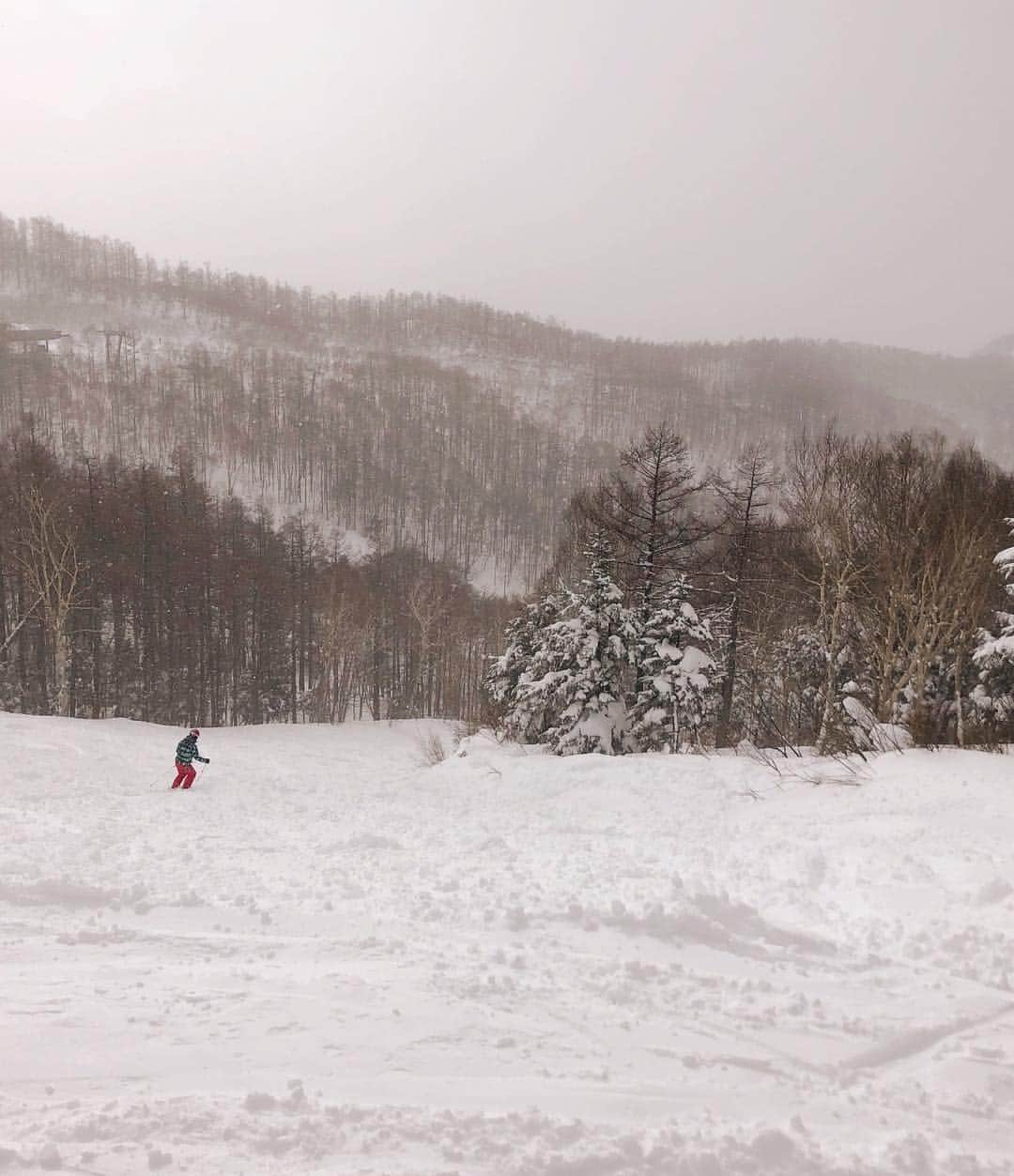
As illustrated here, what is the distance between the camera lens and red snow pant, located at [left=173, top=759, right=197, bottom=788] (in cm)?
1359

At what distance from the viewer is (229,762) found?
1877cm

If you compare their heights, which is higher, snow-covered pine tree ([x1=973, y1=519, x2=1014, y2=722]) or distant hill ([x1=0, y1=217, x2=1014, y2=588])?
distant hill ([x1=0, y1=217, x2=1014, y2=588])

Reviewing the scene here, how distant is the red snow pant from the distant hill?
7219 centimetres

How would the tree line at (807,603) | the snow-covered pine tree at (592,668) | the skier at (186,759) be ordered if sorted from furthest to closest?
1. the snow-covered pine tree at (592,668)
2. the tree line at (807,603)
3. the skier at (186,759)

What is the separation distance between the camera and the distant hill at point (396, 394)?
90938 millimetres

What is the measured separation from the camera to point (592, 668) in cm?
1689

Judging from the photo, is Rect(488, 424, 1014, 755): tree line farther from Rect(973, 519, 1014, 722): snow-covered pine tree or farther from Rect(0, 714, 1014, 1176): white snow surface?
Rect(0, 714, 1014, 1176): white snow surface

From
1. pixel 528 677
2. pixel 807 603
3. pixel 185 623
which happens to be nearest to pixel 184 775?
pixel 528 677

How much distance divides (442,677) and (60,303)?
443ft

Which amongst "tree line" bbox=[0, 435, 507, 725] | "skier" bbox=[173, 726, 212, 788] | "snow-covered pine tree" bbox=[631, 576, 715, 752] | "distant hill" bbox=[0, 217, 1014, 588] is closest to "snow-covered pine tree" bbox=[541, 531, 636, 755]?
"snow-covered pine tree" bbox=[631, 576, 715, 752]

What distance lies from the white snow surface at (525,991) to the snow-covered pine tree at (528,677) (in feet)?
28.7

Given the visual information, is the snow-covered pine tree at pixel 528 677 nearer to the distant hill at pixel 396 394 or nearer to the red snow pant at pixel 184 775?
the red snow pant at pixel 184 775

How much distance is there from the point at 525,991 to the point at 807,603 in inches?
731

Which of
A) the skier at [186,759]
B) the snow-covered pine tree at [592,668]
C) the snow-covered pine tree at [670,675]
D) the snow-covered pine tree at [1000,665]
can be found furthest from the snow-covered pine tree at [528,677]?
the snow-covered pine tree at [1000,665]
